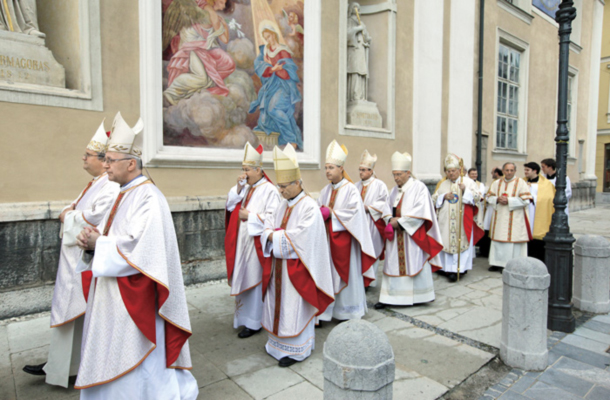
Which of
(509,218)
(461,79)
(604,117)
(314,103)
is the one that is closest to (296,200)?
(314,103)

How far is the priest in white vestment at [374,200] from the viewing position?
5390 millimetres

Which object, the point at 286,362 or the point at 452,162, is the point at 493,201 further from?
the point at 286,362

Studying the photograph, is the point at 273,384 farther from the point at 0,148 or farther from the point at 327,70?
the point at 327,70

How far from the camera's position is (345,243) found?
4.64m

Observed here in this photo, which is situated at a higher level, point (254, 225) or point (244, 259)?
point (254, 225)

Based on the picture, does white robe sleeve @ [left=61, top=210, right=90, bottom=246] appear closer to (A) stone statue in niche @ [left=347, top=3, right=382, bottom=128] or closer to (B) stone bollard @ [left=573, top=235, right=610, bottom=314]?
(B) stone bollard @ [left=573, top=235, right=610, bottom=314]

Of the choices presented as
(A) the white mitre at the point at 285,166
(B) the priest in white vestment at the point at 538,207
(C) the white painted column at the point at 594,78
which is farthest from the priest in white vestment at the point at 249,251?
(C) the white painted column at the point at 594,78

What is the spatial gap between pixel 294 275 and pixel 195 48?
422 cm

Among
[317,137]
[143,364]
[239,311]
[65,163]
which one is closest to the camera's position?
[143,364]

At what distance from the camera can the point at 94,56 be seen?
523 cm

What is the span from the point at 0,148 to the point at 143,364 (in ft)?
11.6

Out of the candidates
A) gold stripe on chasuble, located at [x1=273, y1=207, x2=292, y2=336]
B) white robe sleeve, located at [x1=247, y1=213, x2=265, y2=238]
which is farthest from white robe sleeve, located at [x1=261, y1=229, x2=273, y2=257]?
white robe sleeve, located at [x1=247, y1=213, x2=265, y2=238]

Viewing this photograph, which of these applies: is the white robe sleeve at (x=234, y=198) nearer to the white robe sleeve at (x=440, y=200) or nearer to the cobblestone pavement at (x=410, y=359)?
the cobblestone pavement at (x=410, y=359)

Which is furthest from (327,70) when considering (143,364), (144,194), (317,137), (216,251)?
(143,364)
